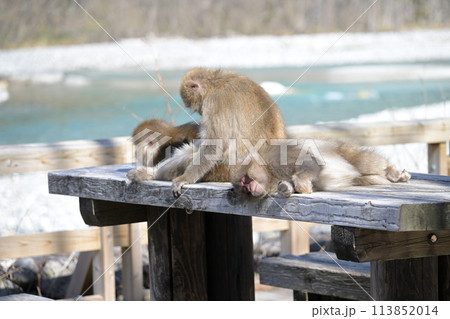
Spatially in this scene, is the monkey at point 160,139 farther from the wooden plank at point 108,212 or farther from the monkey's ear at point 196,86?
the wooden plank at point 108,212

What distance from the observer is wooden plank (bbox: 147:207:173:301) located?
3090 millimetres

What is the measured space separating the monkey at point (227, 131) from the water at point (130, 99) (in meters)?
10.4

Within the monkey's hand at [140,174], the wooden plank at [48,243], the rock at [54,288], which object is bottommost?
the rock at [54,288]

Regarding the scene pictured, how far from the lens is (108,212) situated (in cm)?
313

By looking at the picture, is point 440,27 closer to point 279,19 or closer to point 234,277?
point 279,19

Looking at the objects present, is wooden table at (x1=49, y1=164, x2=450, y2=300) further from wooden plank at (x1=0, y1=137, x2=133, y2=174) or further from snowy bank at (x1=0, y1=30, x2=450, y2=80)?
snowy bank at (x1=0, y1=30, x2=450, y2=80)

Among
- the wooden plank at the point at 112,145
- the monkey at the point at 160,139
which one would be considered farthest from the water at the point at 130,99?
the monkey at the point at 160,139

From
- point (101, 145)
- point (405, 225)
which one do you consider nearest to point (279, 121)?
point (405, 225)

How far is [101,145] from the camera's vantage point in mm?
4117

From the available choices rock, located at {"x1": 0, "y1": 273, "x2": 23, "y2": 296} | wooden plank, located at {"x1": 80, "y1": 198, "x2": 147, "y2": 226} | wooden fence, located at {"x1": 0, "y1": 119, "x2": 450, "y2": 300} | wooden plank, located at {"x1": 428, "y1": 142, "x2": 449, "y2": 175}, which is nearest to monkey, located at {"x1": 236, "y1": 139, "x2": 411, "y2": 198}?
wooden plank, located at {"x1": 80, "y1": 198, "x2": 147, "y2": 226}

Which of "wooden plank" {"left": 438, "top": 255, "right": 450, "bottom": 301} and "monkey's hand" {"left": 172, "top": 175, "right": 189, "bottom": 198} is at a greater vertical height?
"monkey's hand" {"left": 172, "top": 175, "right": 189, "bottom": 198}

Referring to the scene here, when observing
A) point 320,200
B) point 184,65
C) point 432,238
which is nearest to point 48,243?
point 320,200

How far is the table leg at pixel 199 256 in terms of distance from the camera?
3086mm

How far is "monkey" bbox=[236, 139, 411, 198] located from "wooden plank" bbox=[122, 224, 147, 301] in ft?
5.88
